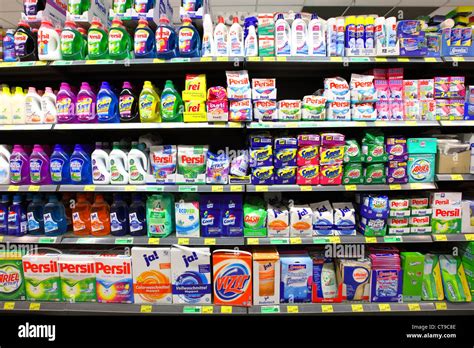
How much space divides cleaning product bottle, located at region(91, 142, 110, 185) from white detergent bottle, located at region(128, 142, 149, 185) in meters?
0.17

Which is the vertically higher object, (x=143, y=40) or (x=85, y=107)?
(x=143, y=40)

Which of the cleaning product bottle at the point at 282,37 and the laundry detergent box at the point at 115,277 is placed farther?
the laundry detergent box at the point at 115,277

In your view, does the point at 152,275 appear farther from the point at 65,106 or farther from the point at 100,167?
the point at 65,106

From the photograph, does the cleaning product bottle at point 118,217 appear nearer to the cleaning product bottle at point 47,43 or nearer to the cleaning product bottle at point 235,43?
the cleaning product bottle at point 47,43

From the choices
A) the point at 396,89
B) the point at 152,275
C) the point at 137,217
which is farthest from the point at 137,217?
the point at 396,89

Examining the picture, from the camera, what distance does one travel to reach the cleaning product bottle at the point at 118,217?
2164 millimetres

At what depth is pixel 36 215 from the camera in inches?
87.0

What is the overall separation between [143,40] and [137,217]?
1.25m

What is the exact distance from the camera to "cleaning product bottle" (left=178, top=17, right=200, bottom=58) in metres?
1.99

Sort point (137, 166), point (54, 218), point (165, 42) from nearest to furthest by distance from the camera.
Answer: point (165, 42), point (137, 166), point (54, 218)

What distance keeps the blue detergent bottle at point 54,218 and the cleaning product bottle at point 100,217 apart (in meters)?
0.25

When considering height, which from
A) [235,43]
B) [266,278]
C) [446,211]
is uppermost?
[235,43]

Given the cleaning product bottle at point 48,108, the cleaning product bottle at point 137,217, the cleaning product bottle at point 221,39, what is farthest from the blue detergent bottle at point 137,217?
the cleaning product bottle at point 221,39
